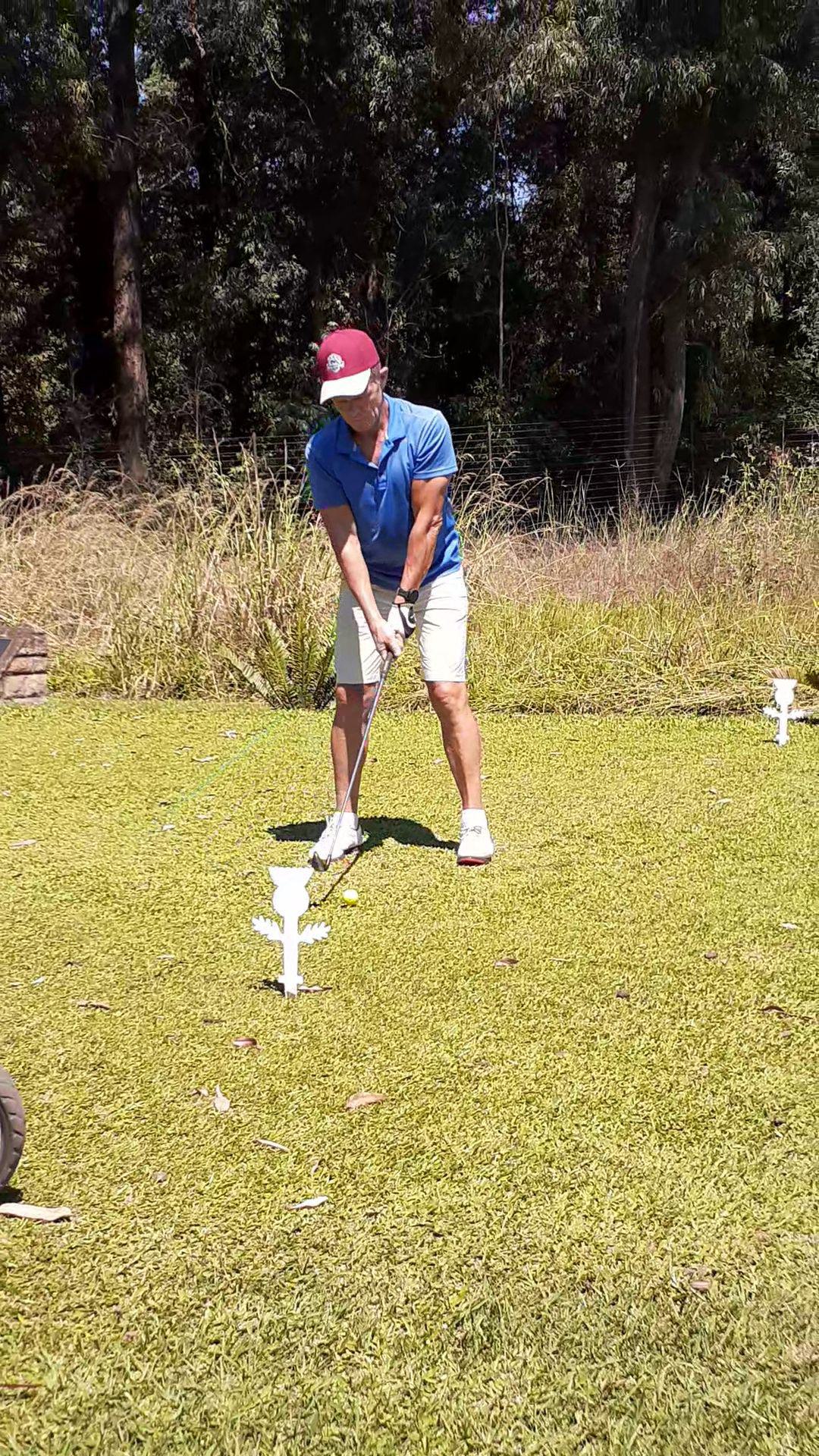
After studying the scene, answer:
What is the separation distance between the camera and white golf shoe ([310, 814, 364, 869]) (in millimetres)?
4156

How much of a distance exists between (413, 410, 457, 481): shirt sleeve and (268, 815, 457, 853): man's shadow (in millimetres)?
1407

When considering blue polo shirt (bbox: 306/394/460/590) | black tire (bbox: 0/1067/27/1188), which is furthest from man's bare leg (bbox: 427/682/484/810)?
black tire (bbox: 0/1067/27/1188)

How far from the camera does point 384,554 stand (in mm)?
4082

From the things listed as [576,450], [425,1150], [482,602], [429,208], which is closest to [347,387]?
[425,1150]

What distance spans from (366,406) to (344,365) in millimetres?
151

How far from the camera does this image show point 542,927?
3.58 m

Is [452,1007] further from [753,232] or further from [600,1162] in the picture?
[753,232]

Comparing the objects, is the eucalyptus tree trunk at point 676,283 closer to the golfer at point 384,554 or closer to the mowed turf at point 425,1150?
the golfer at point 384,554

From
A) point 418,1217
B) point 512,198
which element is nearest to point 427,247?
point 512,198

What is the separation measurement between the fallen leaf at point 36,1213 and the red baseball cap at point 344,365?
7.80 ft

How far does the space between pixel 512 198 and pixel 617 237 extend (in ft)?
9.13

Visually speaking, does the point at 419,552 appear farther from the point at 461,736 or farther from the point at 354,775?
the point at 354,775

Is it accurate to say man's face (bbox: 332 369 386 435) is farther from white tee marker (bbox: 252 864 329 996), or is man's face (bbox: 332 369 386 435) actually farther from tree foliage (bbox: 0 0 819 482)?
tree foliage (bbox: 0 0 819 482)

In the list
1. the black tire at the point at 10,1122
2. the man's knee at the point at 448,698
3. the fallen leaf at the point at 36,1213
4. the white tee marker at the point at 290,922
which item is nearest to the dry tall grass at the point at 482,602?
the man's knee at the point at 448,698
